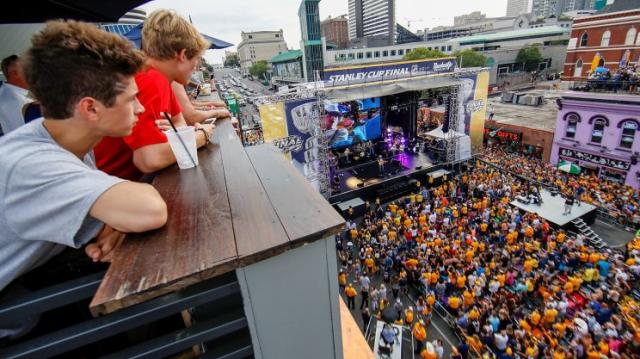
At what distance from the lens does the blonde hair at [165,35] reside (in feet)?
7.58

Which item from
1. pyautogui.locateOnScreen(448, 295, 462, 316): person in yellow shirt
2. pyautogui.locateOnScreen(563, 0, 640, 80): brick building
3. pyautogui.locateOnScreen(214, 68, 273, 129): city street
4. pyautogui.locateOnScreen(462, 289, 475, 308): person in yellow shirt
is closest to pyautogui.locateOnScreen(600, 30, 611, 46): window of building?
pyautogui.locateOnScreen(563, 0, 640, 80): brick building

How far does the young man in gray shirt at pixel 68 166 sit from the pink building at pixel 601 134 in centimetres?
2475

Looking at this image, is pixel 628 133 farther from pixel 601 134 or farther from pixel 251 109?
pixel 251 109

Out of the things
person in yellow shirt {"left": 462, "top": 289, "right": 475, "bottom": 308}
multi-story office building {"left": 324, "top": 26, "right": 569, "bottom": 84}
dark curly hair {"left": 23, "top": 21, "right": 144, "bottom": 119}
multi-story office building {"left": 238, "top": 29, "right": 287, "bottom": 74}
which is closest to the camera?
dark curly hair {"left": 23, "top": 21, "right": 144, "bottom": 119}

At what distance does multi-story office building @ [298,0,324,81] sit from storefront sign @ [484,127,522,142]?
30.0 metres

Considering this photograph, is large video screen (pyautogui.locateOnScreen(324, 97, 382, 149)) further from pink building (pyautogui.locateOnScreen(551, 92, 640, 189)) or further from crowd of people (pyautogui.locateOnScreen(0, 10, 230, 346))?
crowd of people (pyautogui.locateOnScreen(0, 10, 230, 346))

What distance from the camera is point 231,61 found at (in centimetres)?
14125

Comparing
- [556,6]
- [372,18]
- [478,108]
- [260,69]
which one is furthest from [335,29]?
[556,6]

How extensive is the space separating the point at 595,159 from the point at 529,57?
1620 inches

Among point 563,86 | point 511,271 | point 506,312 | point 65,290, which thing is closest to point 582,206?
point 511,271

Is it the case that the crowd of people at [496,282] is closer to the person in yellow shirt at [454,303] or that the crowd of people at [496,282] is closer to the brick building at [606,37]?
the person in yellow shirt at [454,303]

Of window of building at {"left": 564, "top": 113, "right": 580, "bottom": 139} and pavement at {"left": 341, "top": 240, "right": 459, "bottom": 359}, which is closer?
pavement at {"left": 341, "top": 240, "right": 459, "bottom": 359}

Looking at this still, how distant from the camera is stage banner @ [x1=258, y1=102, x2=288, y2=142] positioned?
50.5 ft

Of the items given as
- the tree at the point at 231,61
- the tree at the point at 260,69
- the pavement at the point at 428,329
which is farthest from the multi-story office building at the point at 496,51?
the tree at the point at 231,61
